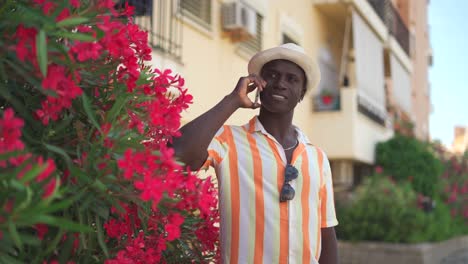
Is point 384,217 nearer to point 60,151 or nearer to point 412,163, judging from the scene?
point 412,163

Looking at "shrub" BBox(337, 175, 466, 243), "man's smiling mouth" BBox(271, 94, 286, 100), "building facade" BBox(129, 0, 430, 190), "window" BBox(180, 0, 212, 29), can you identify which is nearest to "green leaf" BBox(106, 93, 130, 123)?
"man's smiling mouth" BBox(271, 94, 286, 100)

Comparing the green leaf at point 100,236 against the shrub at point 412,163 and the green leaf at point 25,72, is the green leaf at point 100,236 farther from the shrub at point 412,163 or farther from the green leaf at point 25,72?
the shrub at point 412,163

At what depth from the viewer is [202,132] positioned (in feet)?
7.09

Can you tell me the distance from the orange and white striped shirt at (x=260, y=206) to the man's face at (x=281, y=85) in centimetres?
17

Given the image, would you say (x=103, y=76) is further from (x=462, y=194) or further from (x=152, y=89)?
(x=462, y=194)

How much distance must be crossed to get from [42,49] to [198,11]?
7.30m

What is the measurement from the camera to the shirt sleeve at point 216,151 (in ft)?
7.61

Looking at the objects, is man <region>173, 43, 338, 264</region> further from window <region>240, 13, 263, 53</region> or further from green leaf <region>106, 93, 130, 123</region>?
window <region>240, 13, 263, 53</region>

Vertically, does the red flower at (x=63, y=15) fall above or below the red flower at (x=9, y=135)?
above

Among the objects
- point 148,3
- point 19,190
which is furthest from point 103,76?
point 148,3

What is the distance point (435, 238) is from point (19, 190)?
11.7 meters

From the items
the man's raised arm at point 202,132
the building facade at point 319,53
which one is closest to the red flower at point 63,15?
the man's raised arm at point 202,132

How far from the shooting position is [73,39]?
4.43 feet

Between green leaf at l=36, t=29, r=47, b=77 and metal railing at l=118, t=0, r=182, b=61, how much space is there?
16.9 ft
